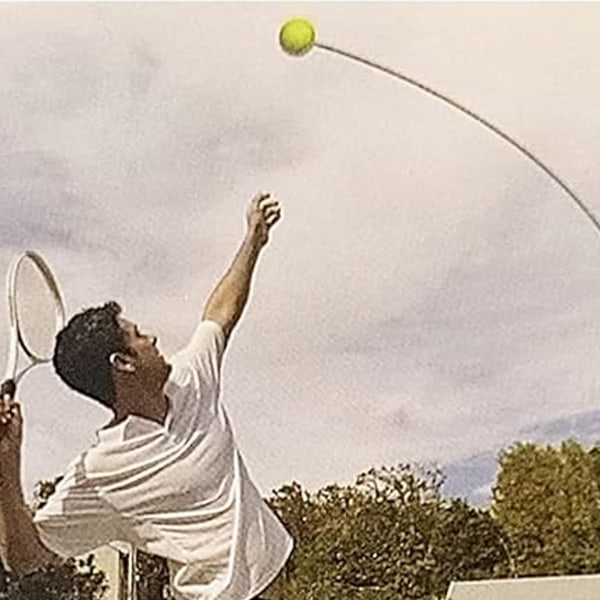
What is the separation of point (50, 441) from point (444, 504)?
1.43 feet

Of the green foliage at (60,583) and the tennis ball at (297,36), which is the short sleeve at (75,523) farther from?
the tennis ball at (297,36)

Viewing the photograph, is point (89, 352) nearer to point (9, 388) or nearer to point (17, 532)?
point (9, 388)

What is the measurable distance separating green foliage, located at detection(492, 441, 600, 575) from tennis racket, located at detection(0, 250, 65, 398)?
52 cm

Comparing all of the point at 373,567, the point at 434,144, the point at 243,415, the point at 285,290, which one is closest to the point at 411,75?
the point at 434,144

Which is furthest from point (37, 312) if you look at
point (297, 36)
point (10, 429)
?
point (297, 36)

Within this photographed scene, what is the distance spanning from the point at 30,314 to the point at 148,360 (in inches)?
5.6

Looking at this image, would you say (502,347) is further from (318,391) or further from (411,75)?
(411,75)

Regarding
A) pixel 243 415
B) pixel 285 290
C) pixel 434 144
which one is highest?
pixel 434 144

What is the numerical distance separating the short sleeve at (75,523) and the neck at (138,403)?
0.30 ft

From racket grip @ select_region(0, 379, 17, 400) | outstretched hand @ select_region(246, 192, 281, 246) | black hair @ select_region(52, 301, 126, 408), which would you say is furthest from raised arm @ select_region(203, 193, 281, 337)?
racket grip @ select_region(0, 379, 17, 400)

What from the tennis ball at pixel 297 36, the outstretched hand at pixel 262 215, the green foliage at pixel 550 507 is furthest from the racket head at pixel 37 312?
the green foliage at pixel 550 507

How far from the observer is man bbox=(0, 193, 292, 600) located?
4.64 ft

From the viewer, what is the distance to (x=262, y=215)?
1.45 metres

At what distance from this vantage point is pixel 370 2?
1461mm
